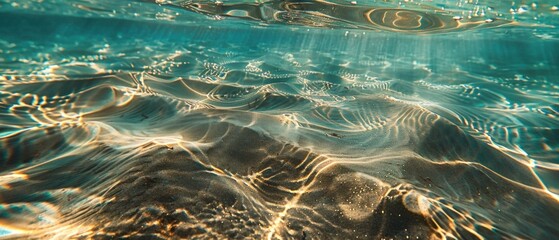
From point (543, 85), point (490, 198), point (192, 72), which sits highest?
point (490, 198)

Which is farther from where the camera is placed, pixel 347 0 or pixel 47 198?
pixel 347 0

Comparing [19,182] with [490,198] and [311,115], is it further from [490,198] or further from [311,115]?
[490,198]

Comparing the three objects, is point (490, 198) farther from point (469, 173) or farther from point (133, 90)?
point (133, 90)

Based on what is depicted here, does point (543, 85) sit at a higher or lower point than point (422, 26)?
lower

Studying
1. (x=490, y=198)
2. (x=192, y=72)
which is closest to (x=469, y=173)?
(x=490, y=198)

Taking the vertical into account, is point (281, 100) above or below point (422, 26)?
above

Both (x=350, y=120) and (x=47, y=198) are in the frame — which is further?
(x=350, y=120)

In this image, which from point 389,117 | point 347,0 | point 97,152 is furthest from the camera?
point 347,0

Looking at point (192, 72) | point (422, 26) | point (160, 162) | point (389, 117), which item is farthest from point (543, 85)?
point (160, 162)

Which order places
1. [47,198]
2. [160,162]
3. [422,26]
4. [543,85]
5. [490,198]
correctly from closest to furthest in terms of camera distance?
1. [47,198]
2. [160,162]
3. [490,198]
4. [543,85]
5. [422,26]
